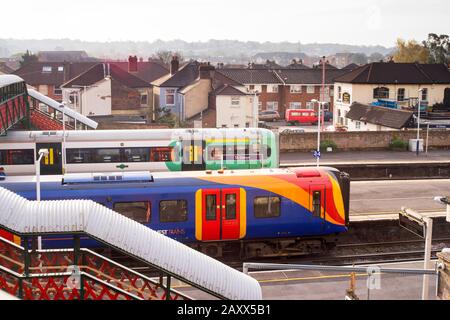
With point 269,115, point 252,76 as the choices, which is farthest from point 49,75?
point 269,115

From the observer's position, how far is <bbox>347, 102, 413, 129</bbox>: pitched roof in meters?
48.2

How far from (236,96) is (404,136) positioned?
57.4ft

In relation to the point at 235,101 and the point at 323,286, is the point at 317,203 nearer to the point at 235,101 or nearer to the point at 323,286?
the point at 323,286

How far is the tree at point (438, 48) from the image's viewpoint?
92.4 meters

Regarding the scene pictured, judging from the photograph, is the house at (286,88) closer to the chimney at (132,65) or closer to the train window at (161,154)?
the chimney at (132,65)

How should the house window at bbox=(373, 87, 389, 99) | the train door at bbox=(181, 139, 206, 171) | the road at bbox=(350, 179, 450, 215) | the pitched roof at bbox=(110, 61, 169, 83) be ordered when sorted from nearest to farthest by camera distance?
the train door at bbox=(181, 139, 206, 171) → the road at bbox=(350, 179, 450, 215) → the house window at bbox=(373, 87, 389, 99) → the pitched roof at bbox=(110, 61, 169, 83)

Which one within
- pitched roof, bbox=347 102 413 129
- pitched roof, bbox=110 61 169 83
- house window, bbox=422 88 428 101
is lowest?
pitched roof, bbox=347 102 413 129

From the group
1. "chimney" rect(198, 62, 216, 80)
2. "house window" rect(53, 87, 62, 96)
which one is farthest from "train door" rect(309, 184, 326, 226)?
"house window" rect(53, 87, 62, 96)

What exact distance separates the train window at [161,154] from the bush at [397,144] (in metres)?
24.0

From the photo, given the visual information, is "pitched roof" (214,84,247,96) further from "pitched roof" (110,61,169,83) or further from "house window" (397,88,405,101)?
"pitched roof" (110,61,169,83)

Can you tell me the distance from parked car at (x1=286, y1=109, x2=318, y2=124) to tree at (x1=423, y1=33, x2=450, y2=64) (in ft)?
107

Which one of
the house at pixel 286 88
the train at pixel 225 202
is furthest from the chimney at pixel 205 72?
the train at pixel 225 202

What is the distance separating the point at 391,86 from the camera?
61.8 m
